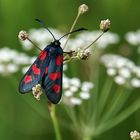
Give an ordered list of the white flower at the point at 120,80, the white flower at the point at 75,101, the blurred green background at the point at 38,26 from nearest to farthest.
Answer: the white flower at the point at 75,101, the white flower at the point at 120,80, the blurred green background at the point at 38,26

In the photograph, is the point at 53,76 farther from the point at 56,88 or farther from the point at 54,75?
the point at 56,88

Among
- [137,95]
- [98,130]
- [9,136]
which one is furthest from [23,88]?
[137,95]

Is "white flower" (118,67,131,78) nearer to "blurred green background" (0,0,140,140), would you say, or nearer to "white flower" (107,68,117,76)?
"white flower" (107,68,117,76)

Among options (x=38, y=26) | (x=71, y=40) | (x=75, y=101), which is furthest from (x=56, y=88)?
(x=38, y=26)

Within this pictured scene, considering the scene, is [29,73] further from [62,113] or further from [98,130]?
[62,113]

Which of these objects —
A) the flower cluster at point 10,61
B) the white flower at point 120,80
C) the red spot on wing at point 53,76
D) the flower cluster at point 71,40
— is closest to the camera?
the red spot on wing at point 53,76

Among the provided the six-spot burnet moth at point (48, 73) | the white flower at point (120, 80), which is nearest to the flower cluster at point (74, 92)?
the white flower at point (120, 80)

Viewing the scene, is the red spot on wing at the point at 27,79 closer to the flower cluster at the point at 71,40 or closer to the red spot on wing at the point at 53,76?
the red spot on wing at the point at 53,76
